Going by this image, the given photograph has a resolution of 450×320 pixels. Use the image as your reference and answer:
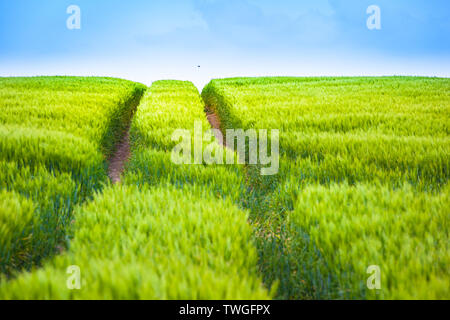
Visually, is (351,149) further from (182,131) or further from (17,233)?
(17,233)

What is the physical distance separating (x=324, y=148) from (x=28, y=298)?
11.7 ft

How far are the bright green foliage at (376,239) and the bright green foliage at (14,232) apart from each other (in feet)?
6.16

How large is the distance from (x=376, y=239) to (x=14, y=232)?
227 centimetres

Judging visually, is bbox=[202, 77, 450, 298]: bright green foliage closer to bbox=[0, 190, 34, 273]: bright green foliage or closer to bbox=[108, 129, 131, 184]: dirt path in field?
bbox=[0, 190, 34, 273]: bright green foliage

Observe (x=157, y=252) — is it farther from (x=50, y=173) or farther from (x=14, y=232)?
(x=50, y=173)

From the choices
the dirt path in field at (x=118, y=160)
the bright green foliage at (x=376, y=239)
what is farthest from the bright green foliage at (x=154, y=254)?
the dirt path in field at (x=118, y=160)

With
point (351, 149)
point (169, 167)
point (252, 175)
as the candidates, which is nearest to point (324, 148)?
point (351, 149)

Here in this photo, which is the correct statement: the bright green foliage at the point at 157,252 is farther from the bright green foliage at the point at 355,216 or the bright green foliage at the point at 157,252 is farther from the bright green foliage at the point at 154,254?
the bright green foliage at the point at 355,216

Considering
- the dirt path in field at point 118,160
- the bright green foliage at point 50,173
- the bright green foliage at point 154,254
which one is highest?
the dirt path in field at point 118,160

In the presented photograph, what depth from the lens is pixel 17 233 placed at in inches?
76.2

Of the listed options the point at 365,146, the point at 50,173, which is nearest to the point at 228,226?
the point at 50,173

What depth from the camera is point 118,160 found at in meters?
6.39

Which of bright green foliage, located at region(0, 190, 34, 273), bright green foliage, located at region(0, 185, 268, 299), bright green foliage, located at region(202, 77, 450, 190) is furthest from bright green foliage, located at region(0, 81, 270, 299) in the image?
bright green foliage, located at region(202, 77, 450, 190)

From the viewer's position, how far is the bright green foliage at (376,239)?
139cm
